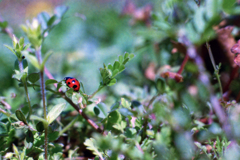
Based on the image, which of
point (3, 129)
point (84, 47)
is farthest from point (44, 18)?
point (84, 47)

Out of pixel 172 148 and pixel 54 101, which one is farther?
pixel 54 101

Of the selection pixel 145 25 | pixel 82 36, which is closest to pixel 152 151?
pixel 145 25

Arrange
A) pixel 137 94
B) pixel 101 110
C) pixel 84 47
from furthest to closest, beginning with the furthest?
pixel 84 47, pixel 137 94, pixel 101 110

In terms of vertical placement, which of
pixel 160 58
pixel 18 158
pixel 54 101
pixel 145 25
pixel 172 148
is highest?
pixel 145 25

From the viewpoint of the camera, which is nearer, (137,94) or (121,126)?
(121,126)

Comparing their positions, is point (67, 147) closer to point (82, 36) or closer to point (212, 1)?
point (212, 1)

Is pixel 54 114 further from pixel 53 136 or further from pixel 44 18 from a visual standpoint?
pixel 44 18

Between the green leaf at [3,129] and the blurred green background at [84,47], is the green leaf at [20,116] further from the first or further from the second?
the blurred green background at [84,47]
